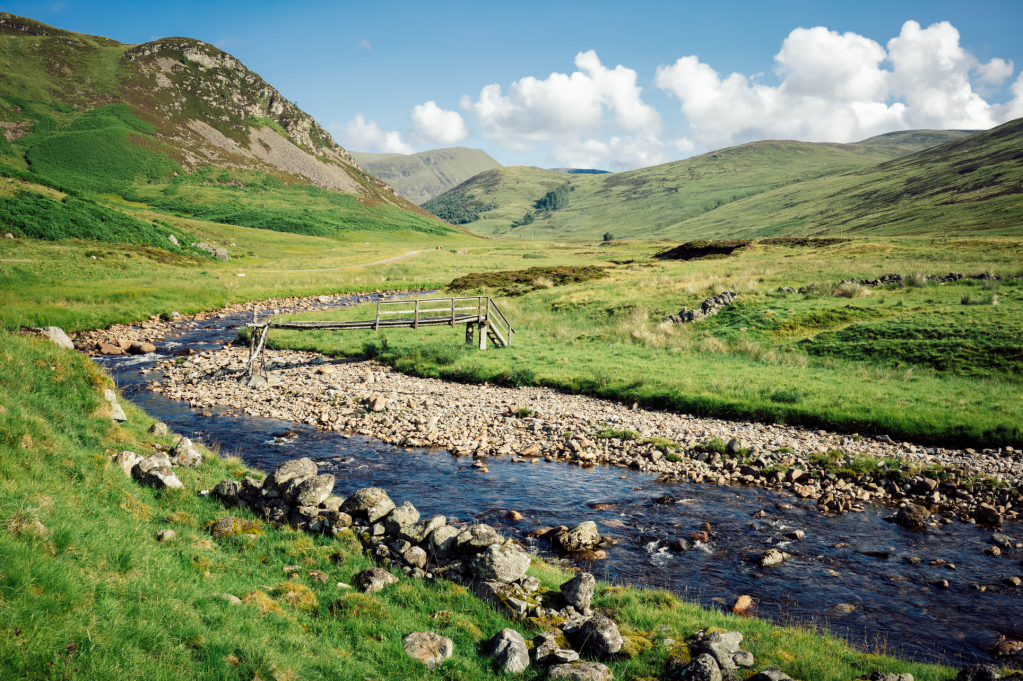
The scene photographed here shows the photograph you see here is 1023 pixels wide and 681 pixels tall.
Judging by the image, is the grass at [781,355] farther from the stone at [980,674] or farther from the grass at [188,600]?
the grass at [188,600]

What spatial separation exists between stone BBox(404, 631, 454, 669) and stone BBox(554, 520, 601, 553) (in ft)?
17.2

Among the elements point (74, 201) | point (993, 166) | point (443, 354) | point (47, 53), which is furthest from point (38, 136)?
point (993, 166)

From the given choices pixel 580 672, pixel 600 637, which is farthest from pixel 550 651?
pixel 600 637

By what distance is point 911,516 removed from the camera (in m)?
14.5

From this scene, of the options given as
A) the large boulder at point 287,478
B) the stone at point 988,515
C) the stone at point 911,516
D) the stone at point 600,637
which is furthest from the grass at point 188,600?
the stone at point 988,515

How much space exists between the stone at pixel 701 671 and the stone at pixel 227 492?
32.0 ft

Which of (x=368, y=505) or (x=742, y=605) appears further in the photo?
(x=368, y=505)

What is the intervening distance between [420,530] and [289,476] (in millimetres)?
3888

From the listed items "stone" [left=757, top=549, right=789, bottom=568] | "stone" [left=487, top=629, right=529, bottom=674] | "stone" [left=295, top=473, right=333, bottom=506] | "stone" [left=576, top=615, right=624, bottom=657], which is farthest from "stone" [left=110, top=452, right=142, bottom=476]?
"stone" [left=757, top=549, right=789, bottom=568]

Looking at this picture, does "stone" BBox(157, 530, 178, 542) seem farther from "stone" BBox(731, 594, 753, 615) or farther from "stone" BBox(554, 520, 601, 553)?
"stone" BBox(731, 594, 753, 615)

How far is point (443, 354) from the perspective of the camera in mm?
32062

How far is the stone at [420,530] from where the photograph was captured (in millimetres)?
11070

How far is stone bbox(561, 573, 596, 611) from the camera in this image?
9.46 metres

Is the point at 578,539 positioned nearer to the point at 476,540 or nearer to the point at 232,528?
the point at 476,540
